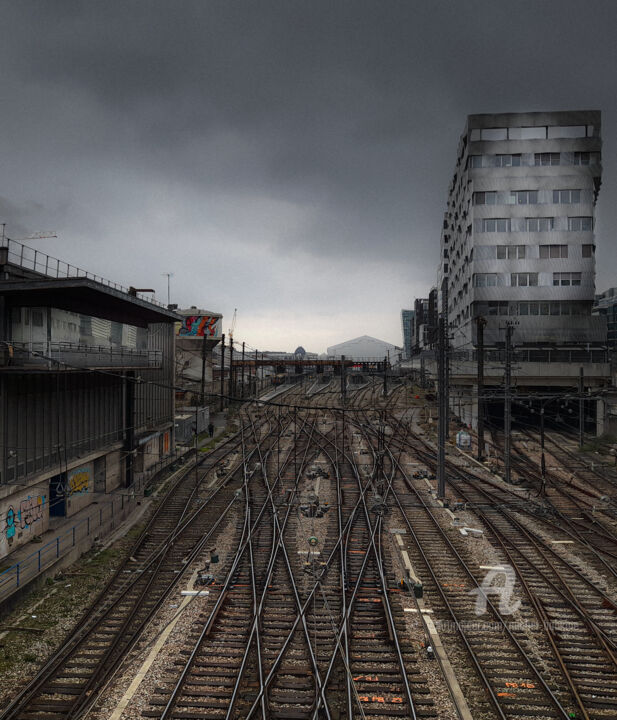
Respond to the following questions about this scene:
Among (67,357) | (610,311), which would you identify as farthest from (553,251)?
(67,357)

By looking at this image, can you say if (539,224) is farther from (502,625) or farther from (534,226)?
(502,625)

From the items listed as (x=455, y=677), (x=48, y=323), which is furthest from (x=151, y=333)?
(x=455, y=677)

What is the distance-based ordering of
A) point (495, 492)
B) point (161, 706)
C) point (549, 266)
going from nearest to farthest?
point (161, 706)
point (495, 492)
point (549, 266)

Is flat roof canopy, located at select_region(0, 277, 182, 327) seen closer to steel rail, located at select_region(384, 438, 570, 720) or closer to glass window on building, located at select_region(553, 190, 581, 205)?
steel rail, located at select_region(384, 438, 570, 720)

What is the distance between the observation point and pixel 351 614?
11172 millimetres

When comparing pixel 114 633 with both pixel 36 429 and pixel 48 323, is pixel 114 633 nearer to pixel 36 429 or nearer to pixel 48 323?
pixel 36 429

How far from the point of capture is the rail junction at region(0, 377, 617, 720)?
8.30 metres

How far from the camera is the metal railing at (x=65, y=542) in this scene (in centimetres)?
1241

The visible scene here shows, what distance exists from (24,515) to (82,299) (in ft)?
29.7

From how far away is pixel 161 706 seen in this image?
26.6 feet

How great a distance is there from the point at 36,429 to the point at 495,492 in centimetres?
2062

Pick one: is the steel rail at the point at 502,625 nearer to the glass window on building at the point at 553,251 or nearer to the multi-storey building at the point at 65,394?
the multi-storey building at the point at 65,394

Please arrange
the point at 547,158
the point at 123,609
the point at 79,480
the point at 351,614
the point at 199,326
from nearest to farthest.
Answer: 1. the point at 351,614
2. the point at 123,609
3. the point at 79,480
4. the point at 547,158
5. the point at 199,326

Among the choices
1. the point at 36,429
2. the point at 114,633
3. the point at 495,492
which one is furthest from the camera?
the point at 495,492
